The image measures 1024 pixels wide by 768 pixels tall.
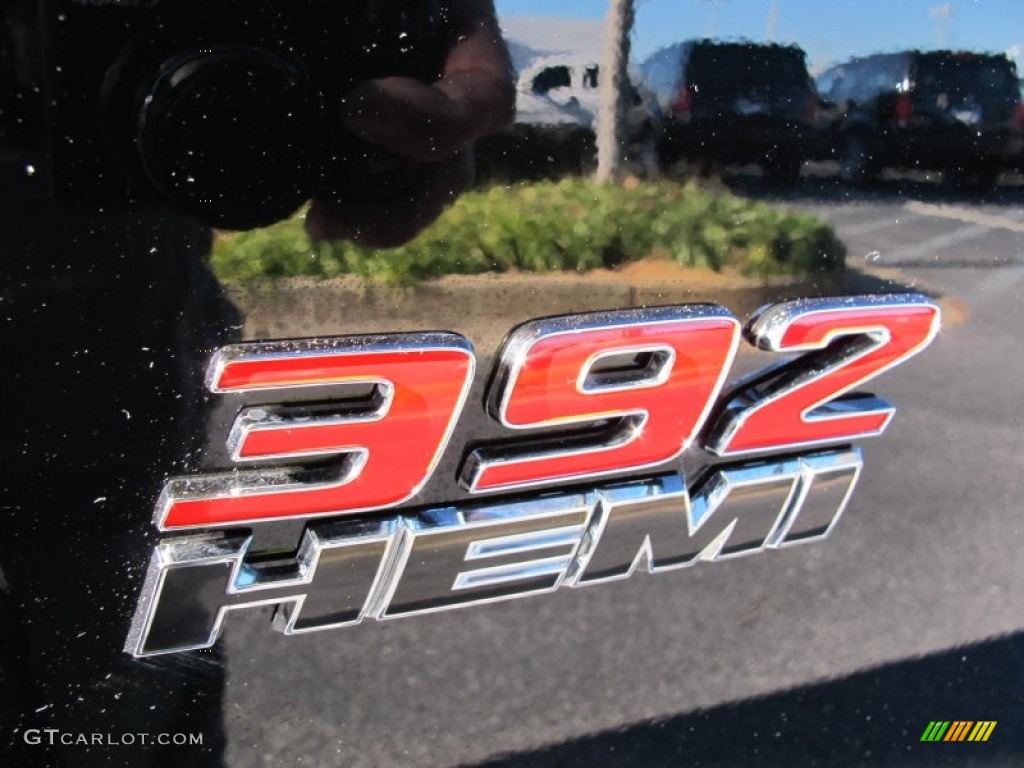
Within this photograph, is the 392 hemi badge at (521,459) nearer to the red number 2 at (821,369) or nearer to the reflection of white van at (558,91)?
the red number 2 at (821,369)

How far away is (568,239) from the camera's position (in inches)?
35.4

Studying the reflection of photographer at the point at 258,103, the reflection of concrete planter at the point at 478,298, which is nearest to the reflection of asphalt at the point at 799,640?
the reflection of concrete planter at the point at 478,298

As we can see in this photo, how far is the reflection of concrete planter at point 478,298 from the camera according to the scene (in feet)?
2.69

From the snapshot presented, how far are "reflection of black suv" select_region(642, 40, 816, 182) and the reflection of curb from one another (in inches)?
5.0

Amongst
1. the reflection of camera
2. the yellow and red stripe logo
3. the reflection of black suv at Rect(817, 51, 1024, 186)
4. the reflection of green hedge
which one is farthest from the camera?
the yellow and red stripe logo

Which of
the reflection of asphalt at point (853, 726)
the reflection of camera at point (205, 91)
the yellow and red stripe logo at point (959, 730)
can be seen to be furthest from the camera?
the yellow and red stripe logo at point (959, 730)

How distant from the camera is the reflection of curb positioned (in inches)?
32.2

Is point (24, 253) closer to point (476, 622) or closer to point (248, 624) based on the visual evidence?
point (248, 624)


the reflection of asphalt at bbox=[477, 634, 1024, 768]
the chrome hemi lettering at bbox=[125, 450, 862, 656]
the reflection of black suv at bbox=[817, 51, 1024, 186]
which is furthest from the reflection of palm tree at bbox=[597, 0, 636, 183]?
the reflection of asphalt at bbox=[477, 634, 1024, 768]

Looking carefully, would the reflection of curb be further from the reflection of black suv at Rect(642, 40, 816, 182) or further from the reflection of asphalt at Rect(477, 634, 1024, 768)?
the reflection of asphalt at Rect(477, 634, 1024, 768)

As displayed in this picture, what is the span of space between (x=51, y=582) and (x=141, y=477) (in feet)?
0.47

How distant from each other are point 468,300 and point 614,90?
24 cm

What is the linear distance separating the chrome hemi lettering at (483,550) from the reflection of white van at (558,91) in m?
0.38

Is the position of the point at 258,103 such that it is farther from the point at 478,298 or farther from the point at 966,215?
the point at 966,215
